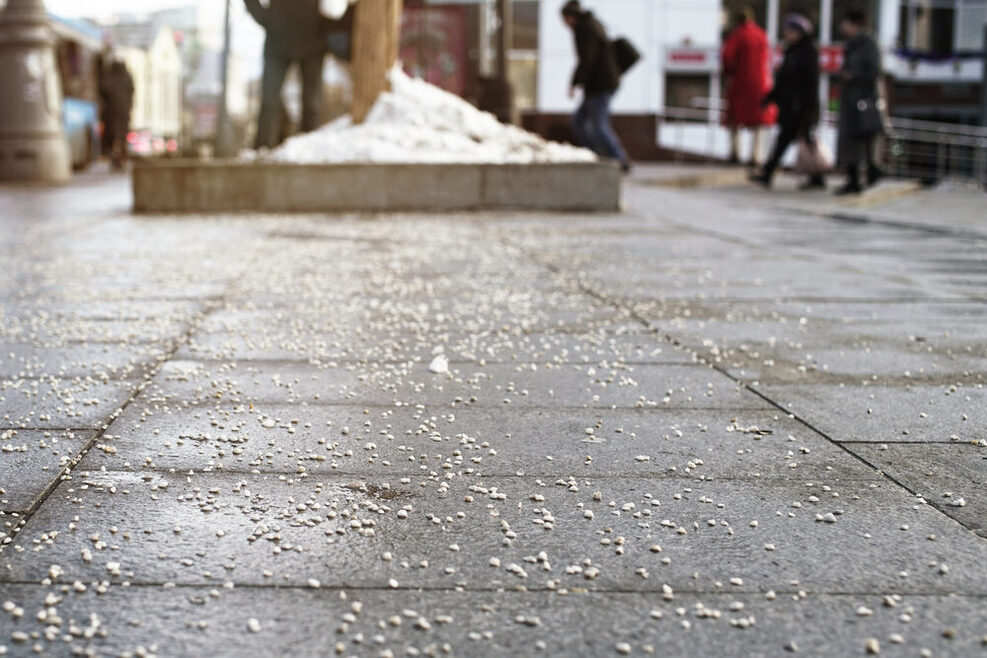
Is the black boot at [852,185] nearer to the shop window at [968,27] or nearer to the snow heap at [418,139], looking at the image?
the snow heap at [418,139]

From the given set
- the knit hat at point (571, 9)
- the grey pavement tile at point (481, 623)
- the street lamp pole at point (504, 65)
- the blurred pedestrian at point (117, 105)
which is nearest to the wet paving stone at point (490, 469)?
the grey pavement tile at point (481, 623)

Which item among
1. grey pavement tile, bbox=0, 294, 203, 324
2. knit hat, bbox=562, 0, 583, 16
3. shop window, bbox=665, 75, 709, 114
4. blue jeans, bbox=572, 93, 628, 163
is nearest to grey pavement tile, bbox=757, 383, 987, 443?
grey pavement tile, bbox=0, 294, 203, 324

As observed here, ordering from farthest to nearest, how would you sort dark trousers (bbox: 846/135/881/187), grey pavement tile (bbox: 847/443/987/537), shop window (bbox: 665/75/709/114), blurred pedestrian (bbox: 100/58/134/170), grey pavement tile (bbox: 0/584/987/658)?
shop window (bbox: 665/75/709/114) < blurred pedestrian (bbox: 100/58/134/170) < dark trousers (bbox: 846/135/881/187) < grey pavement tile (bbox: 847/443/987/537) < grey pavement tile (bbox: 0/584/987/658)

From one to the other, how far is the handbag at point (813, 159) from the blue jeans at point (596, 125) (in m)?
2.09

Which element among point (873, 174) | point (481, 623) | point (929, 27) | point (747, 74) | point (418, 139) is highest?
point (929, 27)

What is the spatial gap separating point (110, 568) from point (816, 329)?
2.92 metres

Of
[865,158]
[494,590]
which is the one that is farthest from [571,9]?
[494,590]

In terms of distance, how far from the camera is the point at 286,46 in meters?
11.1

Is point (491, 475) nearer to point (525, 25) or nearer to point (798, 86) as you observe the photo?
point (798, 86)

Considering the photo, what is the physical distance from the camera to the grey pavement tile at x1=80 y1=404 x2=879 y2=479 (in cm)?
237

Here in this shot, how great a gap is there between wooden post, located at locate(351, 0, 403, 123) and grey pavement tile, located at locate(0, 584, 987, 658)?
9.24 metres

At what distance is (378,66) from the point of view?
1062cm

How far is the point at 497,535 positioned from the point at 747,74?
14935 millimetres

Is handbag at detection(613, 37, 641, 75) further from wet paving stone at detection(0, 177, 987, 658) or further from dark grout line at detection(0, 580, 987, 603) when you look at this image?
dark grout line at detection(0, 580, 987, 603)
